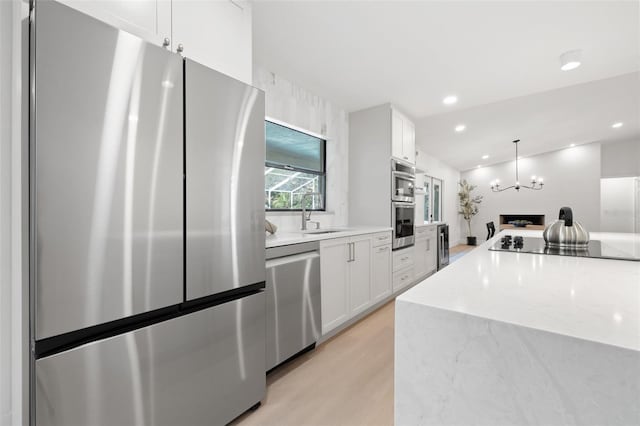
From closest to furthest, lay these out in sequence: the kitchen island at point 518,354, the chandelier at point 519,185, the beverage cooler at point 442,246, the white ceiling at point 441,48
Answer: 1. the kitchen island at point 518,354
2. the white ceiling at point 441,48
3. the beverage cooler at point 442,246
4. the chandelier at point 519,185

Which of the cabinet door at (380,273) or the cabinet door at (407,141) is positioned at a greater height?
the cabinet door at (407,141)

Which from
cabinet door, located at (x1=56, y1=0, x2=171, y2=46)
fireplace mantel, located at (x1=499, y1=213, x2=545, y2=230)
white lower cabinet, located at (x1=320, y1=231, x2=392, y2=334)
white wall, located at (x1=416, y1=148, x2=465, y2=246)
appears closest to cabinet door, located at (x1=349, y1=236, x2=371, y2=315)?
white lower cabinet, located at (x1=320, y1=231, x2=392, y2=334)

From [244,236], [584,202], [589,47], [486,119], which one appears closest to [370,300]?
[244,236]

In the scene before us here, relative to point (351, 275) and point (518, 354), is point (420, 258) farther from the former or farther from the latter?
point (518, 354)

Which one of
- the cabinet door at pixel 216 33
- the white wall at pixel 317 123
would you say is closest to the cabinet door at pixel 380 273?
the white wall at pixel 317 123

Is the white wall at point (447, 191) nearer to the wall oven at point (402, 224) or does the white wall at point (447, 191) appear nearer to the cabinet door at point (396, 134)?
the wall oven at point (402, 224)

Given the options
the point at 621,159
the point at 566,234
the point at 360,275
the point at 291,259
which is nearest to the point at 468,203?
the point at 621,159

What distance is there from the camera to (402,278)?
146 inches

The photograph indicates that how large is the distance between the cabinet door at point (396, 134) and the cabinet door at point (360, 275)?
136cm

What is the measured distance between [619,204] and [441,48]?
9.32 meters

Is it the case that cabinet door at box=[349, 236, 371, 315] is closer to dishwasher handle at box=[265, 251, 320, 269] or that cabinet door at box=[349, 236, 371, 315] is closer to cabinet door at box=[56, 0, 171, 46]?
dishwasher handle at box=[265, 251, 320, 269]

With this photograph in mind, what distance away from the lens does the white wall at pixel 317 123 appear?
109 inches

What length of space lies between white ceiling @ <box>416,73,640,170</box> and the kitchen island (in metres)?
4.35

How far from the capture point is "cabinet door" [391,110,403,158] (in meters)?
3.59
